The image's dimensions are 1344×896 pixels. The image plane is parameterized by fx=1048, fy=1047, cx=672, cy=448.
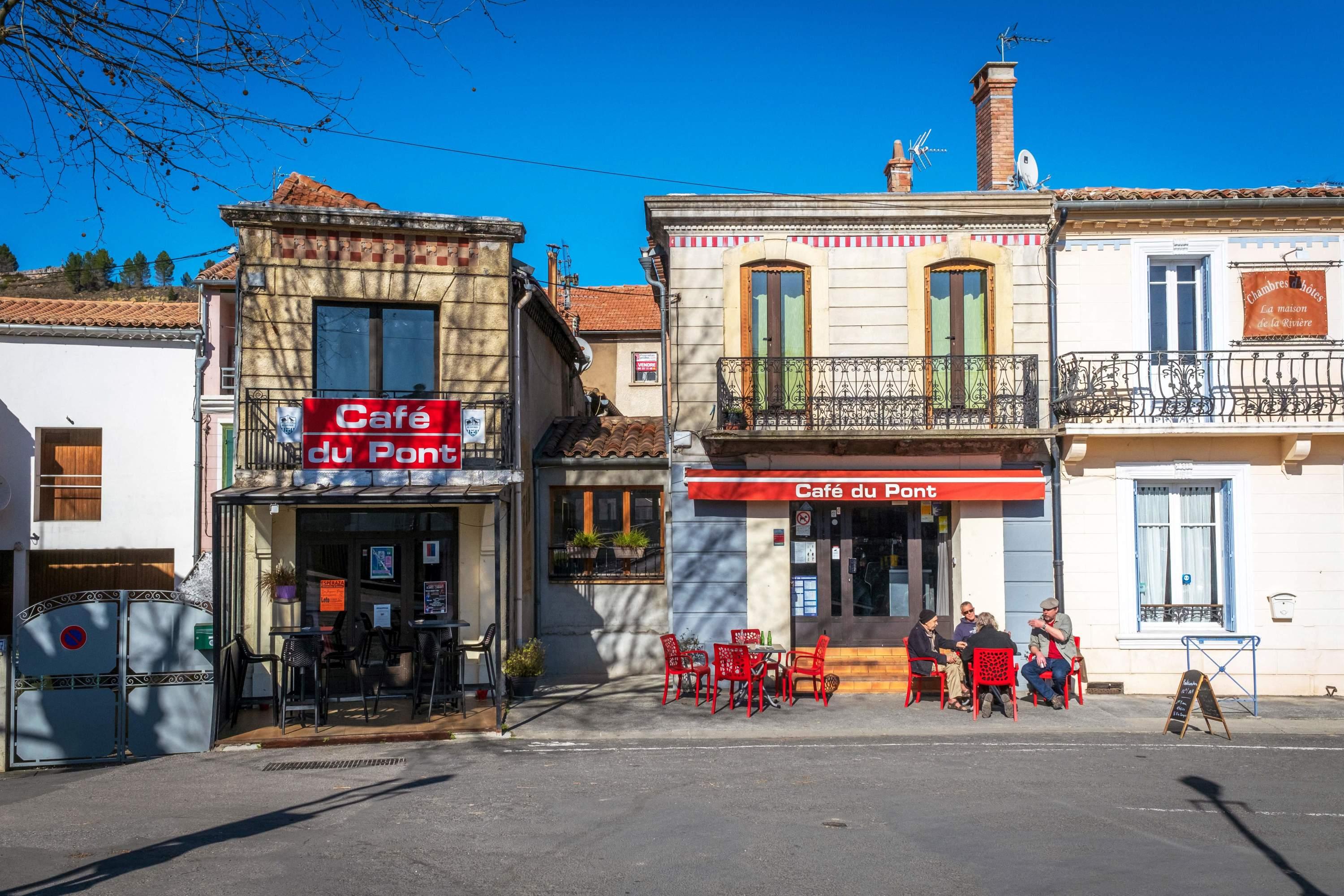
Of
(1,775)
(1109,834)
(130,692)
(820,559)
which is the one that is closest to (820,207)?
(820,559)

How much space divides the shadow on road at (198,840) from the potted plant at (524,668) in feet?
12.4

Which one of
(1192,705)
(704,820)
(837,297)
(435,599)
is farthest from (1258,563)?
(435,599)

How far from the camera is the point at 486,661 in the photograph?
534 inches

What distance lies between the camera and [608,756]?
34.2 ft

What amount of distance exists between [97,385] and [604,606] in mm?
10899

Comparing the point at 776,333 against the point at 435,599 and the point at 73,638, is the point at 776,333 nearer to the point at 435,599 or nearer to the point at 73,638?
the point at 435,599

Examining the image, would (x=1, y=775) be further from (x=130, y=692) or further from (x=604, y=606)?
(x=604, y=606)

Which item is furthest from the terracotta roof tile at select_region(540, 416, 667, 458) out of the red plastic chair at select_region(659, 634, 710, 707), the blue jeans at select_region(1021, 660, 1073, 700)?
the blue jeans at select_region(1021, 660, 1073, 700)

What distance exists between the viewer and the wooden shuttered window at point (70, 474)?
19109mm

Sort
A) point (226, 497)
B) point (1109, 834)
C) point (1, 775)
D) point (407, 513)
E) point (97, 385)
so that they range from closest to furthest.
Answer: point (1109, 834)
point (1, 775)
point (226, 497)
point (407, 513)
point (97, 385)

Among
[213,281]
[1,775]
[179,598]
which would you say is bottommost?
[1,775]

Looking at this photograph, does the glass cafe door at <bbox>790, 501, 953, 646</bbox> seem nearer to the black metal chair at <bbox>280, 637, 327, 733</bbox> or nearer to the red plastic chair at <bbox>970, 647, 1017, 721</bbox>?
the red plastic chair at <bbox>970, 647, 1017, 721</bbox>

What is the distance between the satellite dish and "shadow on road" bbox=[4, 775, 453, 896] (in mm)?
10816

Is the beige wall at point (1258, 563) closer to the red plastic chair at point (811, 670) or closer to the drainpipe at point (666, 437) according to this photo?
the red plastic chair at point (811, 670)
